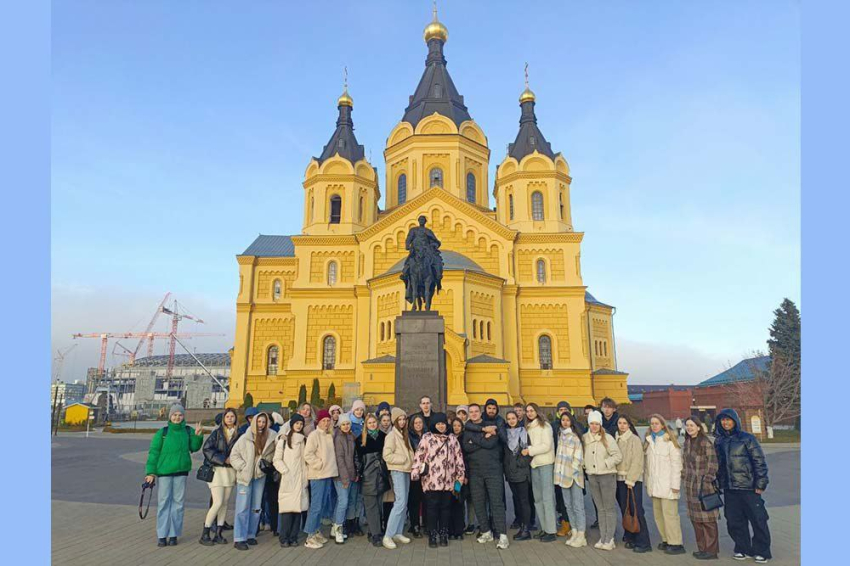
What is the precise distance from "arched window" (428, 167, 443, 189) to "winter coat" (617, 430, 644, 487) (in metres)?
28.7

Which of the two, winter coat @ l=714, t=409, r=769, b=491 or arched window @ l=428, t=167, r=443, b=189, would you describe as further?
arched window @ l=428, t=167, r=443, b=189

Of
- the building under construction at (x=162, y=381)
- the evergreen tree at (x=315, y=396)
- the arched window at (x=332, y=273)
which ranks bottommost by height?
the building under construction at (x=162, y=381)

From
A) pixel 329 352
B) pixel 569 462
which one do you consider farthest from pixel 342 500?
pixel 329 352

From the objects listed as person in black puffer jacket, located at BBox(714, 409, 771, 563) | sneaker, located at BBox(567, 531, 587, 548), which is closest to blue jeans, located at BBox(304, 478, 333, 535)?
sneaker, located at BBox(567, 531, 587, 548)

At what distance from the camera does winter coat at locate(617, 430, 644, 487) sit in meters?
6.52

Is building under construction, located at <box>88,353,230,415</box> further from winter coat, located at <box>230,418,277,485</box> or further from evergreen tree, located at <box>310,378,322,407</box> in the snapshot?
winter coat, located at <box>230,418,277,485</box>

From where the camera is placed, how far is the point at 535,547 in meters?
6.46

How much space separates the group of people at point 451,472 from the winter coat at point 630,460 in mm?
15

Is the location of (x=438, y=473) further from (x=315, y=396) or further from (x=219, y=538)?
(x=315, y=396)

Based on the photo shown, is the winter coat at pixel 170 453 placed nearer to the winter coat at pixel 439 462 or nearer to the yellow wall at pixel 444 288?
the winter coat at pixel 439 462

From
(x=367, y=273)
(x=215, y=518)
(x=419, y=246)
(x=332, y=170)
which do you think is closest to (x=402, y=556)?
(x=215, y=518)

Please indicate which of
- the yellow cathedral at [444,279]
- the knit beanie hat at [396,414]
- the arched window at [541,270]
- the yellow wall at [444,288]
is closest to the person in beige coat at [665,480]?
the knit beanie hat at [396,414]

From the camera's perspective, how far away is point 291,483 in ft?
21.5

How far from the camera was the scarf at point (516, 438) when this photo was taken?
6.88m
